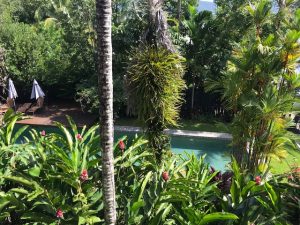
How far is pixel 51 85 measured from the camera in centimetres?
1758

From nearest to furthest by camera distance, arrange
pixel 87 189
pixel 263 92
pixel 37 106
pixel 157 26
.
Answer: pixel 87 189
pixel 157 26
pixel 263 92
pixel 37 106

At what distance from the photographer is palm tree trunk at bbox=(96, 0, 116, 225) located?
13.0ft

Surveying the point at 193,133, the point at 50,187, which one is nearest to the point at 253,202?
the point at 50,187

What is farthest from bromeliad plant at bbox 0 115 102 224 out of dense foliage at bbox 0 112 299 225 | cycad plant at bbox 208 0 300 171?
cycad plant at bbox 208 0 300 171

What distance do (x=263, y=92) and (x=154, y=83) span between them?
2.94 metres

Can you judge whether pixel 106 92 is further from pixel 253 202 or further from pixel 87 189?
pixel 253 202

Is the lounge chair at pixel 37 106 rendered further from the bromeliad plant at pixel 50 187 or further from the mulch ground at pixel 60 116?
the bromeliad plant at pixel 50 187

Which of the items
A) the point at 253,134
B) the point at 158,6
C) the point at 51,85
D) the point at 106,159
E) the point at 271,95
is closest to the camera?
the point at 106,159

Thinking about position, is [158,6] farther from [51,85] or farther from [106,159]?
[51,85]

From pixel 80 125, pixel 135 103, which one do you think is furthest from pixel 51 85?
pixel 135 103

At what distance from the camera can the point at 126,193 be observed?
5.93 metres

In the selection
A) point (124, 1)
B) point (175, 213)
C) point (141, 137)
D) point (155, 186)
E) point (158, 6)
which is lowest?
point (175, 213)

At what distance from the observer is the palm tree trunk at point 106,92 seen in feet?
13.0

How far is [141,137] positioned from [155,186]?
152cm
